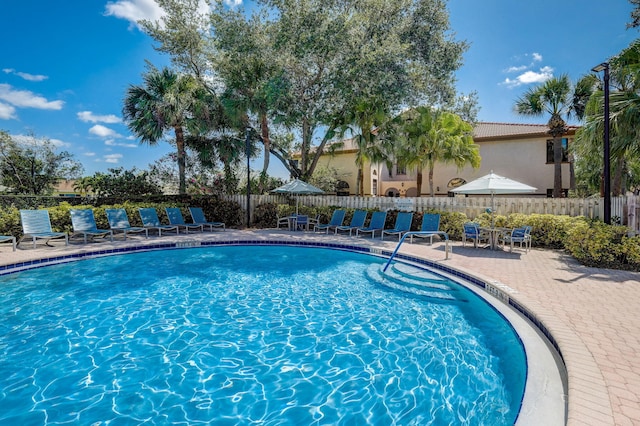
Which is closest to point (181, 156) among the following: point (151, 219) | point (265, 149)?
point (265, 149)

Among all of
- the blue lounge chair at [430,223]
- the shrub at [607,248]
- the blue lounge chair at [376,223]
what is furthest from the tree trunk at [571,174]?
the shrub at [607,248]

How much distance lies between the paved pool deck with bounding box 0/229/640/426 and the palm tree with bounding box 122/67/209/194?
7577 mm

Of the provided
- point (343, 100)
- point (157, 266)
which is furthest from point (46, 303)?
point (343, 100)

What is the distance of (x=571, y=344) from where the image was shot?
3758 mm

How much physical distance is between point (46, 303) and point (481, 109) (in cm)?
2303

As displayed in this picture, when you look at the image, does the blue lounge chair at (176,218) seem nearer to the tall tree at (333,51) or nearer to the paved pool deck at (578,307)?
the paved pool deck at (578,307)

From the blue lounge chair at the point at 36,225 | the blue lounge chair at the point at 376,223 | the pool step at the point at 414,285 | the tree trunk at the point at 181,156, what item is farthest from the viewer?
the tree trunk at the point at 181,156

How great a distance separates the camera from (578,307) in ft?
16.6

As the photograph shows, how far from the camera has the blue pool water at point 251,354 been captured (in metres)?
3.29

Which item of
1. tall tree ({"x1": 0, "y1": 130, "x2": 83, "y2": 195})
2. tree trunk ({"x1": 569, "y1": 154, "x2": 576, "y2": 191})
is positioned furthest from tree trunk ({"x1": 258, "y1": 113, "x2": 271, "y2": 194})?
tree trunk ({"x1": 569, "y1": 154, "x2": 576, "y2": 191})

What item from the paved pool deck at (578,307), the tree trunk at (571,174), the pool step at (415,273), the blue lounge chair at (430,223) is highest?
the tree trunk at (571,174)

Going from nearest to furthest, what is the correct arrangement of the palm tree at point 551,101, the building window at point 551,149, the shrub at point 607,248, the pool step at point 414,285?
the pool step at point 414,285, the shrub at point 607,248, the palm tree at point 551,101, the building window at point 551,149

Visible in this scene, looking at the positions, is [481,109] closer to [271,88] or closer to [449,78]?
[449,78]

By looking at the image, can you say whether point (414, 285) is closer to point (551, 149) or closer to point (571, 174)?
point (551, 149)
